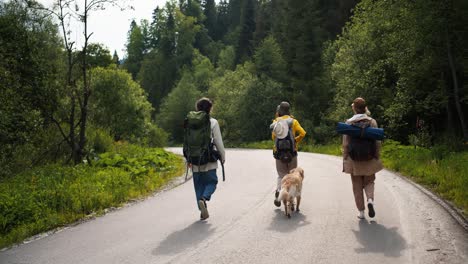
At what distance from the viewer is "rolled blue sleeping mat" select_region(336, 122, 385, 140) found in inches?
294

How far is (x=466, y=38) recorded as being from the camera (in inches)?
679

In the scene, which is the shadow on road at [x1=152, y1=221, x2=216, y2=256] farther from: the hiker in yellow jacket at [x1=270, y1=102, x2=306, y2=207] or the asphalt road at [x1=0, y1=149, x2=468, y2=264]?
the hiker in yellow jacket at [x1=270, y1=102, x2=306, y2=207]

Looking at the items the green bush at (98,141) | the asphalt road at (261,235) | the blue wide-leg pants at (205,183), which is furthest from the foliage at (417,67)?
the green bush at (98,141)

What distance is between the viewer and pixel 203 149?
8039 mm

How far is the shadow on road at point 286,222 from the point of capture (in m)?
7.16

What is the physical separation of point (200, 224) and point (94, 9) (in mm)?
12257

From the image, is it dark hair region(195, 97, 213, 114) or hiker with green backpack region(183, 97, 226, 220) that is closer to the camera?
hiker with green backpack region(183, 97, 226, 220)

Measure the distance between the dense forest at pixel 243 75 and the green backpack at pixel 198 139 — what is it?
28.4 feet

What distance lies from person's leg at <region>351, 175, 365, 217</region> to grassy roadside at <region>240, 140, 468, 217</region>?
1978 mm

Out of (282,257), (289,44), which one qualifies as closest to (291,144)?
(282,257)

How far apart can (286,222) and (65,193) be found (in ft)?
17.5

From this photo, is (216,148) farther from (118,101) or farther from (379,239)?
(118,101)

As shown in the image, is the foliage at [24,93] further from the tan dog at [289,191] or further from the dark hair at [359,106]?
the dark hair at [359,106]

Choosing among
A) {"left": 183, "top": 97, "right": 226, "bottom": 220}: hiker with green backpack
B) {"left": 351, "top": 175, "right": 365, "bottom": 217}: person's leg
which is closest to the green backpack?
{"left": 183, "top": 97, "right": 226, "bottom": 220}: hiker with green backpack
